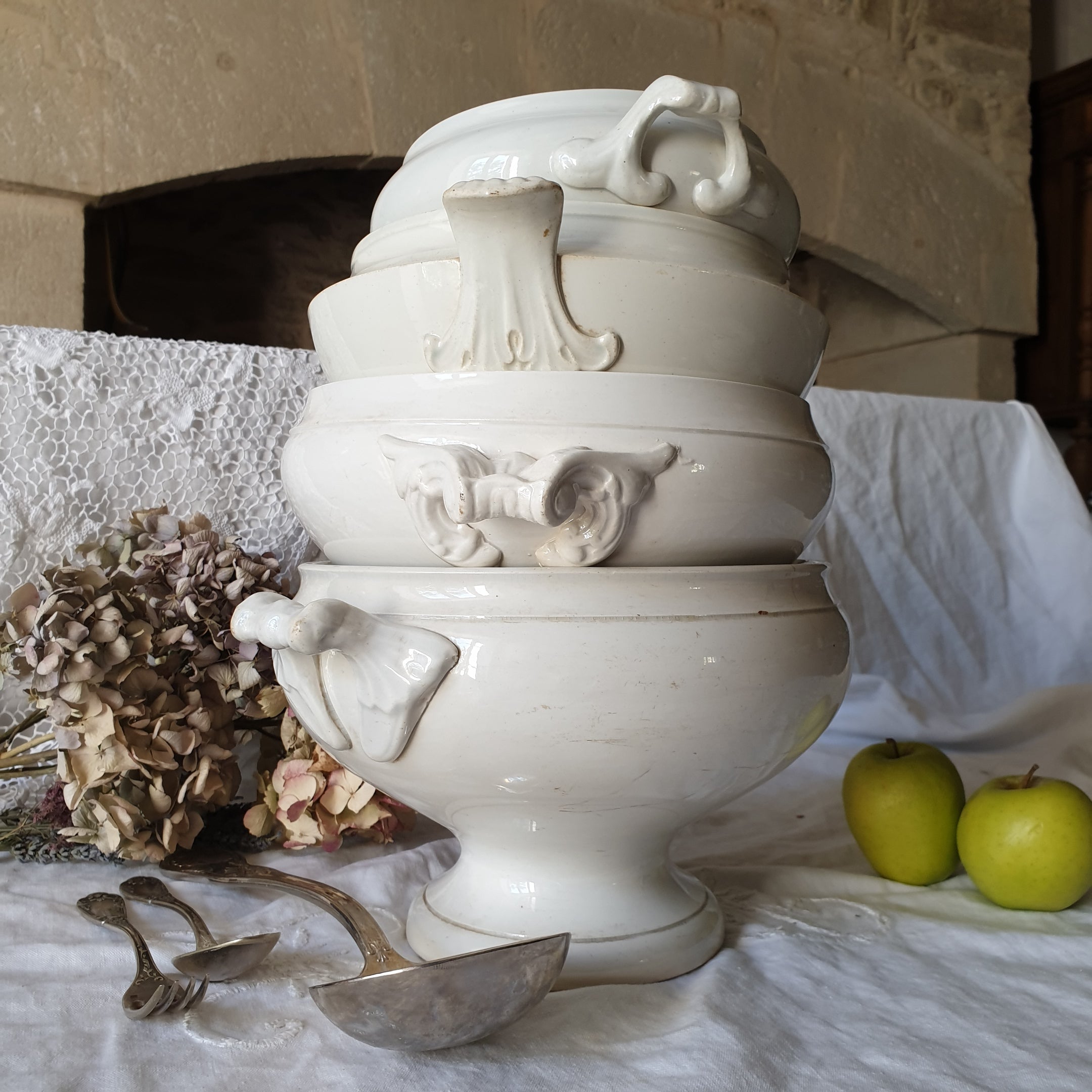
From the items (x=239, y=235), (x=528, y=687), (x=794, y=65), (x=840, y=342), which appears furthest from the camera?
(x=840, y=342)

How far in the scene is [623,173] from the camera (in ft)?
1.46

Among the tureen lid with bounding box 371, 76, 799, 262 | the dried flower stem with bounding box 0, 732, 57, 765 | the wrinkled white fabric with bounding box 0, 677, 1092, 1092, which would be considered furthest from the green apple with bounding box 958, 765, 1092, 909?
the dried flower stem with bounding box 0, 732, 57, 765

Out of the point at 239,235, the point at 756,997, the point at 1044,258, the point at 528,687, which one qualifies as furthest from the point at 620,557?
the point at 1044,258

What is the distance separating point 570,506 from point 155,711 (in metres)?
0.41

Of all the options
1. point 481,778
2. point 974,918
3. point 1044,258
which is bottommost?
point 974,918

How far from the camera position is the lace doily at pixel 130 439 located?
0.74 m

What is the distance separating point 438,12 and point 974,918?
164cm

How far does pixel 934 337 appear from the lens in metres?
2.27

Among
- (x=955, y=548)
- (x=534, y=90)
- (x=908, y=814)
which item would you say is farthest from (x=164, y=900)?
(x=534, y=90)

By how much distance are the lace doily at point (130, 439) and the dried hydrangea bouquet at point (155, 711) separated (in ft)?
0.15

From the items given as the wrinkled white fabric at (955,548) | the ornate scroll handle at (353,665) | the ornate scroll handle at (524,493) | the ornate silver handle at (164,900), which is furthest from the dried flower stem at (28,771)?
the wrinkled white fabric at (955,548)

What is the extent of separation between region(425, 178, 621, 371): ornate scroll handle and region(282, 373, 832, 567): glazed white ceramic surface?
12 millimetres

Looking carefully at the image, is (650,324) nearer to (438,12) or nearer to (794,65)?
(438,12)

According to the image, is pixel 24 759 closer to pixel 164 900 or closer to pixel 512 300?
pixel 164 900
